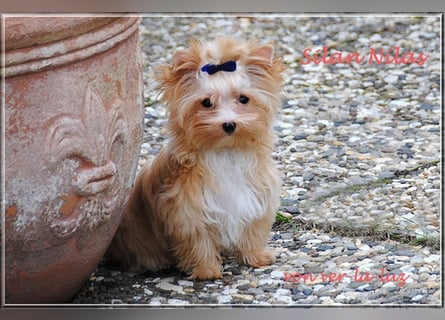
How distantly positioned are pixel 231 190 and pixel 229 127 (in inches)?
12.5

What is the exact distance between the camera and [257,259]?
Answer: 411 centimetres

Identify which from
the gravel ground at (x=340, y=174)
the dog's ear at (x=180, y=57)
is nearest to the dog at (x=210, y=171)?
the dog's ear at (x=180, y=57)

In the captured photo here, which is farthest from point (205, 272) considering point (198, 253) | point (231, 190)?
point (231, 190)

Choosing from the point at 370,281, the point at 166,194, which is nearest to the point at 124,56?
the point at 166,194

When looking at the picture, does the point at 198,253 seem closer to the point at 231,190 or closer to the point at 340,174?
the point at 231,190

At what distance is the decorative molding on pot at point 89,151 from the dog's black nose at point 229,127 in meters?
0.39

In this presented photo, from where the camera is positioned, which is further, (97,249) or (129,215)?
(129,215)

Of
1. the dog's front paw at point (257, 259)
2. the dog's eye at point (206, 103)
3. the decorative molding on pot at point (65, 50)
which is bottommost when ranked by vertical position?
the dog's front paw at point (257, 259)

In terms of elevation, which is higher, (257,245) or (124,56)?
(124,56)

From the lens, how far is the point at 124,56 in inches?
136

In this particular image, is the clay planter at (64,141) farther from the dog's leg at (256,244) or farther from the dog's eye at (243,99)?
the dog's leg at (256,244)

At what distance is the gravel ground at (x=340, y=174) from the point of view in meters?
3.92

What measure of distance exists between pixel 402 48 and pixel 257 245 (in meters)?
2.55

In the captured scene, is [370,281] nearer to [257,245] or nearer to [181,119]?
[257,245]
